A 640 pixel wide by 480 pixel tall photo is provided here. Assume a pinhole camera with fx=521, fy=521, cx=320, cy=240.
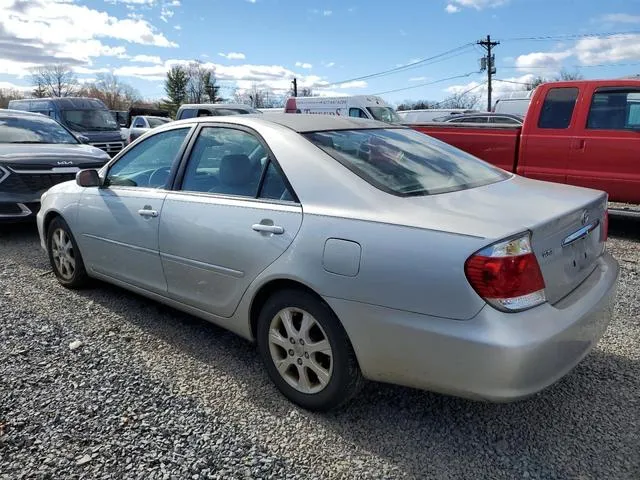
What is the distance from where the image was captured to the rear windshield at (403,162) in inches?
107

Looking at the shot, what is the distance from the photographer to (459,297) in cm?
215

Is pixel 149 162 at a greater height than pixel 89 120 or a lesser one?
lesser

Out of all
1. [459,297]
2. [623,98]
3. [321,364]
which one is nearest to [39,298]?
[321,364]

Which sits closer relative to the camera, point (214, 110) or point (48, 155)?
point (48, 155)

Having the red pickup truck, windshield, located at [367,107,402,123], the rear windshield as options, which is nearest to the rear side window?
the red pickup truck

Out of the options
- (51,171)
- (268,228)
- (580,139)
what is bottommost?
(268,228)

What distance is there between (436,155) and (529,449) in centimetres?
173

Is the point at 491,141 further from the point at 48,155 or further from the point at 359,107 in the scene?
the point at 359,107

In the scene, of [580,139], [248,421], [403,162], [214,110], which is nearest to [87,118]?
[214,110]

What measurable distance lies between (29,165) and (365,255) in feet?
19.0

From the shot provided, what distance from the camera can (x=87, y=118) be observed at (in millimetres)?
15758

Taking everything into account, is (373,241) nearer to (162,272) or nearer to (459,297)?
(459,297)

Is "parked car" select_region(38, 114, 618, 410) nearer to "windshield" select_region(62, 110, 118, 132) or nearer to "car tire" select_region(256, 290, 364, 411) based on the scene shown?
"car tire" select_region(256, 290, 364, 411)

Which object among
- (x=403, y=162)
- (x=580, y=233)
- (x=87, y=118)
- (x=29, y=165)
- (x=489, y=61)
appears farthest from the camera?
(x=489, y=61)
